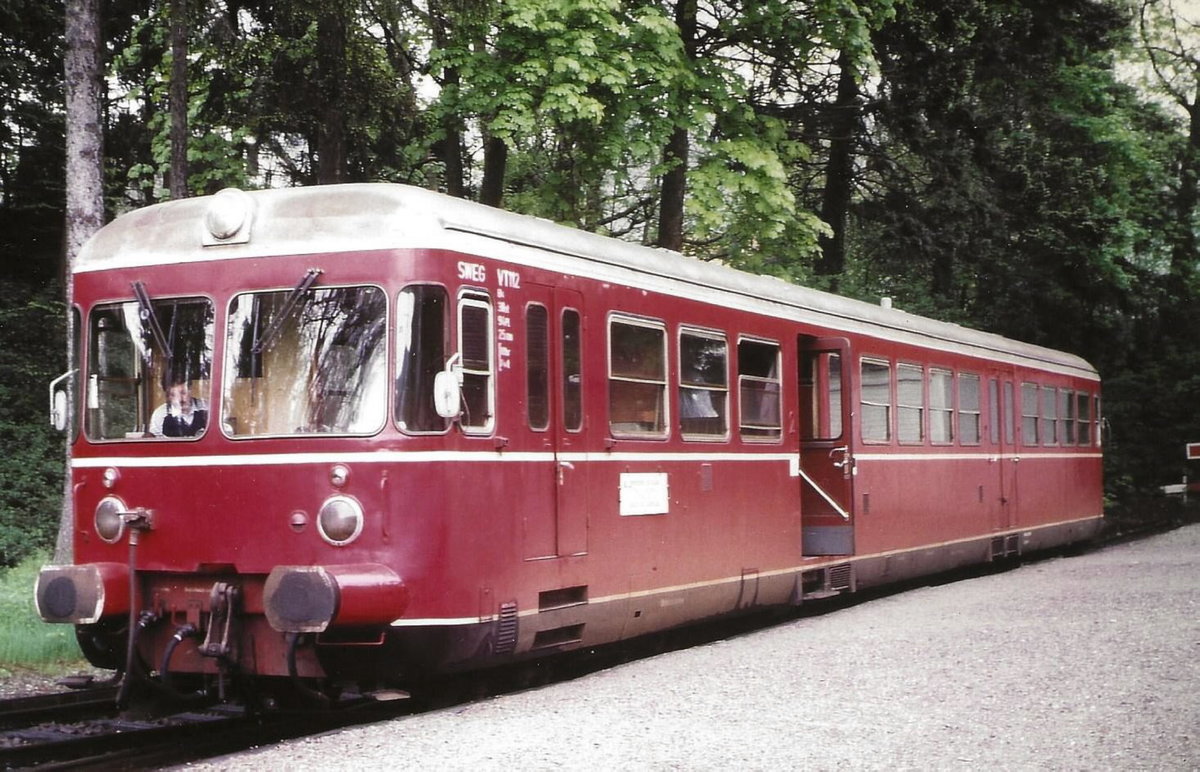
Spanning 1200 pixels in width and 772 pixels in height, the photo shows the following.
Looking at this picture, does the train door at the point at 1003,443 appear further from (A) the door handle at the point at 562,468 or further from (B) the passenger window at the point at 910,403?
(A) the door handle at the point at 562,468

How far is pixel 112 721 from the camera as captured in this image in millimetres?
9156

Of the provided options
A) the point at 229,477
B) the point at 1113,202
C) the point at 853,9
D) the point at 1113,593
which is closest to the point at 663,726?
the point at 229,477

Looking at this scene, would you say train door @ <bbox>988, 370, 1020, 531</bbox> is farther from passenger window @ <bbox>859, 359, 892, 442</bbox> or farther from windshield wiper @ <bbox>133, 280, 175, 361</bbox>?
windshield wiper @ <bbox>133, 280, 175, 361</bbox>

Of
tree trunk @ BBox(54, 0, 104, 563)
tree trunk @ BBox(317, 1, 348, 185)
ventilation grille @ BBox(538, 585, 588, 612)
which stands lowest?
ventilation grille @ BBox(538, 585, 588, 612)

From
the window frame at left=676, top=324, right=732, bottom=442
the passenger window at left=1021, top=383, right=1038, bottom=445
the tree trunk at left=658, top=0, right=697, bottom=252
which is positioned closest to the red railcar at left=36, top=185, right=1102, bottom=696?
the window frame at left=676, top=324, right=732, bottom=442

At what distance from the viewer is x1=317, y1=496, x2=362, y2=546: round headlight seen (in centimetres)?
860

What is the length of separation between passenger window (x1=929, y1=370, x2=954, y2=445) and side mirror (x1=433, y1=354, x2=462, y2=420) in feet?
31.5

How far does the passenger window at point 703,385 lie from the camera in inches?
465

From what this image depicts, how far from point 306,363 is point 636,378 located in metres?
3.03

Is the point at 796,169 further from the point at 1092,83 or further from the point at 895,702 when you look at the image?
the point at 895,702

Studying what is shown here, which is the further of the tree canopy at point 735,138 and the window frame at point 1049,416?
the window frame at point 1049,416

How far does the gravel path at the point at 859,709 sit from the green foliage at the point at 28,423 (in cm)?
1080

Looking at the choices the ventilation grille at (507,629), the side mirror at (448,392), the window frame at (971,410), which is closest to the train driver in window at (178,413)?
the side mirror at (448,392)

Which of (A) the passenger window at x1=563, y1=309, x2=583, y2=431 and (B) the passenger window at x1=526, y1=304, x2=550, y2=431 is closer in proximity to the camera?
(B) the passenger window at x1=526, y1=304, x2=550, y2=431
